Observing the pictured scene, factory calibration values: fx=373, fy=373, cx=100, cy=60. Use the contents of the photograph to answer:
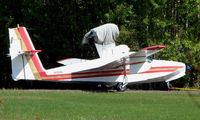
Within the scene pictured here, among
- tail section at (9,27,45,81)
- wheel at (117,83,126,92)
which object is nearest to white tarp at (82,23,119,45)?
wheel at (117,83,126,92)

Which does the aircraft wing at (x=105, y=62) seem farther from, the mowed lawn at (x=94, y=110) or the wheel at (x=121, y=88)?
the mowed lawn at (x=94, y=110)

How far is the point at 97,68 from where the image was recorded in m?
22.3

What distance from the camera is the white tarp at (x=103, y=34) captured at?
23812mm

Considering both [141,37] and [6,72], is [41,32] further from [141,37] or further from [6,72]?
[141,37]

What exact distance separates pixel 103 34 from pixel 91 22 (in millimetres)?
4989

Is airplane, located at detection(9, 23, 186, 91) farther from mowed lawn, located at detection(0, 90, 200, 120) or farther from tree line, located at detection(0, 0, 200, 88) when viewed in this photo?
mowed lawn, located at detection(0, 90, 200, 120)

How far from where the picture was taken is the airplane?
22.0m

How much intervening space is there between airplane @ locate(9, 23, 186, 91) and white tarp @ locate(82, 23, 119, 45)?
0.07m

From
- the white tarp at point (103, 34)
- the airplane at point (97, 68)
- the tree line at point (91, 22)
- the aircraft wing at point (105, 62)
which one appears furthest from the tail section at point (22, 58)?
the tree line at point (91, 22)

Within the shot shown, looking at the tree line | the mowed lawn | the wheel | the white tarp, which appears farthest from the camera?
the tree line

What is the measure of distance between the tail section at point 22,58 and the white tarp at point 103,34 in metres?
3.74

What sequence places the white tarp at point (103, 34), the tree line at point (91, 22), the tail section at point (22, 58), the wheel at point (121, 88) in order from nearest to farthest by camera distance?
the tail section at point (22, 58) < the wheel at point (121, 88) < the white tarp at point (103, 34) < the tree line at point (91, 22)

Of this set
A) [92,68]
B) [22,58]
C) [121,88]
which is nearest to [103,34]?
[92,68]

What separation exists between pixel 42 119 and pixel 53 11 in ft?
69.7
